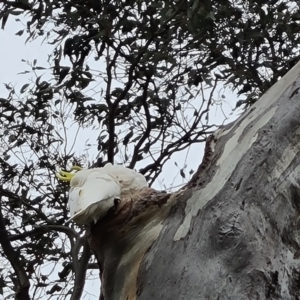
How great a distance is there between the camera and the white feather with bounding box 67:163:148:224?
2.59 feet

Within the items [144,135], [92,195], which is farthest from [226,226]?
[144,135]

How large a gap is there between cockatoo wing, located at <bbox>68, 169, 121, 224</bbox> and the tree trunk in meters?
0.03

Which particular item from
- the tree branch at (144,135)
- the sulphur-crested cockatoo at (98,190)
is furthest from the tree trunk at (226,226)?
the tree branch at (144,135)

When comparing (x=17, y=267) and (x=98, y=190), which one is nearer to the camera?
(x=98, y=190)

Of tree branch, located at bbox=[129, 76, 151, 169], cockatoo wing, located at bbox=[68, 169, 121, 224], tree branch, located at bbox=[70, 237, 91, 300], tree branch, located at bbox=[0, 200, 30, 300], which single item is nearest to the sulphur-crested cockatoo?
cockatoo wing, located at bbox=[68, 169, 121, 224]

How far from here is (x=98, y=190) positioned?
2.70 ft

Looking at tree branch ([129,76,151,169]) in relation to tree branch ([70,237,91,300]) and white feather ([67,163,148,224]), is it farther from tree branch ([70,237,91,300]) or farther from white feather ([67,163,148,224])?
white feather ([67,163,148,224])

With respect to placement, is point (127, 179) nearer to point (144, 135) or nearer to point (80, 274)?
point (80, 274)

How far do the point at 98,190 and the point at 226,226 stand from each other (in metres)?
0.21

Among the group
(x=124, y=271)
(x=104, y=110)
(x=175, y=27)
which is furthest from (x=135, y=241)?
(x=104, y=110)

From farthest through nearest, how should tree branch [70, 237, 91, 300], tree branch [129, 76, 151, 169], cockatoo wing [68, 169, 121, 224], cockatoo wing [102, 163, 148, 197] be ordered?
tree branch [129, 76, 151, 169], tree branch [70, 237, 91, 300], cockatoo wing [102, 163, 148, 197], cockatoo wing [68, 169, 121, 224]

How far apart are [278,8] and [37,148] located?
4.05 feet

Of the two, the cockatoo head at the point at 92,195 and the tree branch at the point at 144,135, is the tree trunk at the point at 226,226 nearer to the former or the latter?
the cockatoo head at the point at 92,195

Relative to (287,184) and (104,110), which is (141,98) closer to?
(104,110)
